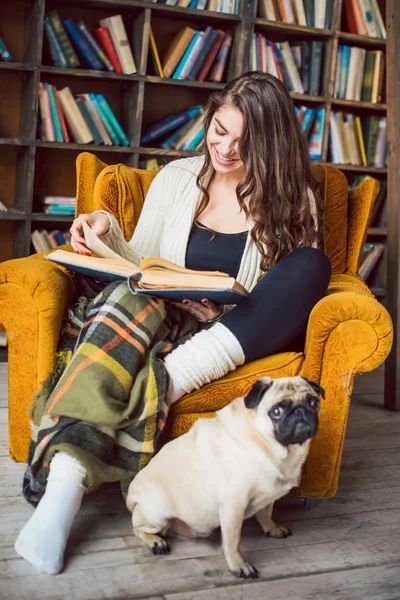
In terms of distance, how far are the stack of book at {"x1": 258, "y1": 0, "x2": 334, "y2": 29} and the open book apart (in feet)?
7.13

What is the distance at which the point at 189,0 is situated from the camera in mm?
3230

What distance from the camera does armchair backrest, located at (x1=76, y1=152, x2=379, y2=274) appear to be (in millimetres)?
2137

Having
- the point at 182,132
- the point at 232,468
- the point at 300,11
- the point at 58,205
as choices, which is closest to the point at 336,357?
the point at 232,468

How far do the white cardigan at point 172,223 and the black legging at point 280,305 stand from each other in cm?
19

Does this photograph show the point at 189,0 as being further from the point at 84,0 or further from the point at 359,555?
the point at 359,555

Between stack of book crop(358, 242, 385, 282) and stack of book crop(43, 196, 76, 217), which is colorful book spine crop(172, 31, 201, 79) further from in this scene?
Answer: stack of book crop(358, 242, 385, 282)

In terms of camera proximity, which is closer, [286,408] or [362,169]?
[286,408]

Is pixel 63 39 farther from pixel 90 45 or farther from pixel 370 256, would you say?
pixel 370 256

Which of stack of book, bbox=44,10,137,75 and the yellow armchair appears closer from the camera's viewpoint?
the yellow armchair

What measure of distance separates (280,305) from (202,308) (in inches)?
7.8

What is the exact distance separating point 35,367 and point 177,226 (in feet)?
1.80

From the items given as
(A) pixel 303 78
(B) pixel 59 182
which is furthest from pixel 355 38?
(B) pixel 59 182

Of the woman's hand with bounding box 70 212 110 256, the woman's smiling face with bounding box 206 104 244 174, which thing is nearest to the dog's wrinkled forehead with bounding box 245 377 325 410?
the woman's hand with bounding box 70 212 110 256

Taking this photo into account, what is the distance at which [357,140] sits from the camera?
368 cm
